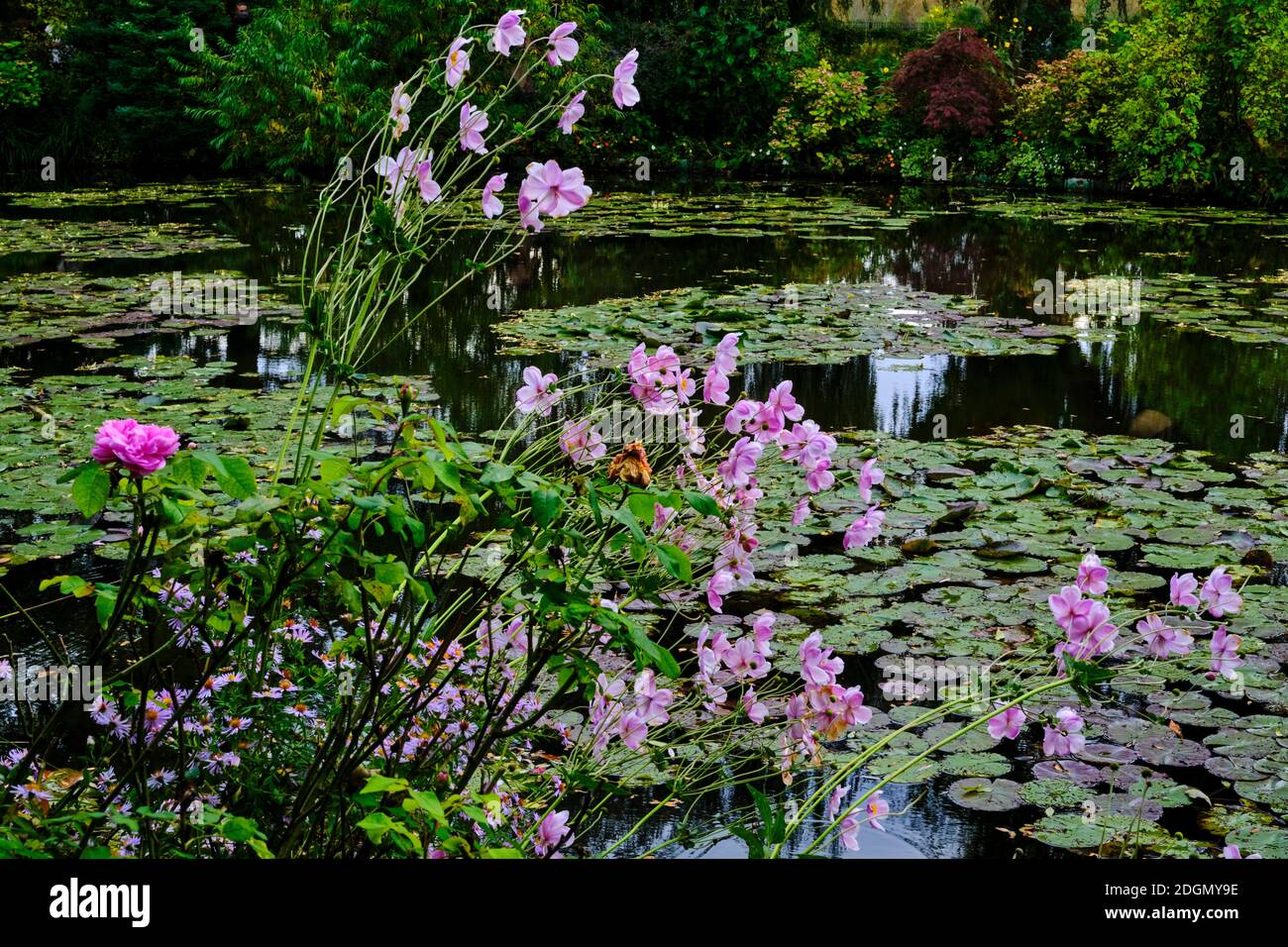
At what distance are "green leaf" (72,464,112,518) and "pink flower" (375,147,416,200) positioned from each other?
0.70 metres

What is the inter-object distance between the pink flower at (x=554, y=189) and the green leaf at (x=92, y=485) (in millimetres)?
643

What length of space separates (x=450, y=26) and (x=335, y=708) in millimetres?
14915

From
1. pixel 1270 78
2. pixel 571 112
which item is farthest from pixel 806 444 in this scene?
pixel 1270 78

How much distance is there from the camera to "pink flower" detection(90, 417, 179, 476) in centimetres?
116

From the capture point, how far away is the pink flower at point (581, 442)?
1.79 meters

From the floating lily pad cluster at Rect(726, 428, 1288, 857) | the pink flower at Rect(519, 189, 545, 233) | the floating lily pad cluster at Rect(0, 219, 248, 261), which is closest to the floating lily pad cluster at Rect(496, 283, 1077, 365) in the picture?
the floating lily pad cluster at Rect(726, 428, 1288, 857)

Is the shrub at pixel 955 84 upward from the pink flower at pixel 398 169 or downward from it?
upward

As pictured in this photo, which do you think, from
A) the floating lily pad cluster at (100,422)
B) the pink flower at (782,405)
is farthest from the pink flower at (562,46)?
the floating lily pad cluster at (100,422)

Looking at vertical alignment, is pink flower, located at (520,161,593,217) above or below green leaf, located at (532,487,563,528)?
above

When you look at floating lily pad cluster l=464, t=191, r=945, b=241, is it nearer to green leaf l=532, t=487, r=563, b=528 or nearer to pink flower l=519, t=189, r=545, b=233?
pink flower l=519, t=189, r=545, b=233

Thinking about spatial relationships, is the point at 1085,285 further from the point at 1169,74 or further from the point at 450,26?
the point at 450,26

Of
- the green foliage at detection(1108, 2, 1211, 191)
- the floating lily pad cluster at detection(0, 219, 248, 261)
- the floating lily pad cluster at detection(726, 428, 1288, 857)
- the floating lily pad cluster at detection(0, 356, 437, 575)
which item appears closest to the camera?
the floating lily pad cluster at detection(726, 428, 1288, 857)

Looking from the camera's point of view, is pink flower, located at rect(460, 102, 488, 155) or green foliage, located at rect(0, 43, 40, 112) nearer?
pink flower, located at rect(460, 102, 488, 155)

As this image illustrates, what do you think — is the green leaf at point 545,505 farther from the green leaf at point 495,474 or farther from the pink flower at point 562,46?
the pink flower at point 562,46
